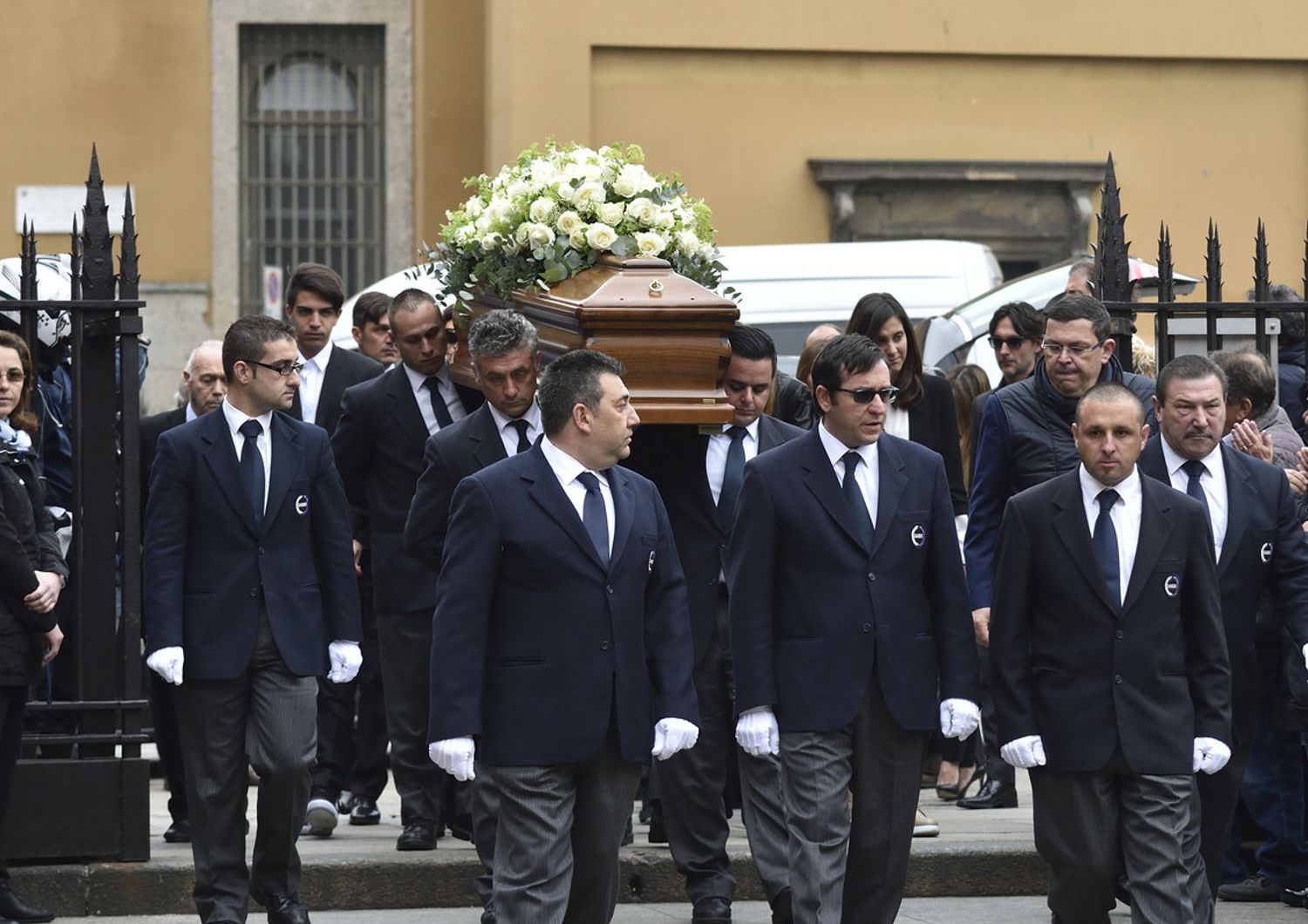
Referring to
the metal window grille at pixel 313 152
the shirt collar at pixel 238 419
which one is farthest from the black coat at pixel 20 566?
the metal window grille at pixel 313 152

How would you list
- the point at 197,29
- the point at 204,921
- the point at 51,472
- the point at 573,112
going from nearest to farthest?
1. the point at 204,921
2. the point at 51,472
3. the point at 573,112
4. the point at 197,29

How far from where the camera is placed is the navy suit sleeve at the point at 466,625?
6332 millimetres

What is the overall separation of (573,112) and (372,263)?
357 centimetres

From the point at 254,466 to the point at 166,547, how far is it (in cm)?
39

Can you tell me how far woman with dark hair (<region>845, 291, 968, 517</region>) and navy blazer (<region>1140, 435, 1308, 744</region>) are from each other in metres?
1.92

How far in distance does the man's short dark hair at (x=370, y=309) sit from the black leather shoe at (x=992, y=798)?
3.33 meters

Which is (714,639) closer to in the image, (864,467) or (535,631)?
(864,467)

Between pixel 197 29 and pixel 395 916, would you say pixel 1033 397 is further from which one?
pixel 197 29

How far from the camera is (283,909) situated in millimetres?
7434

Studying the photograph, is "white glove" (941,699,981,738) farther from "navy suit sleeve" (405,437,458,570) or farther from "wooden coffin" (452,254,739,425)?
"navy suit sleeve" (405,437,458,570)

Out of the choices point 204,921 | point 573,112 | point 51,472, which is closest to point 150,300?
point 573,112

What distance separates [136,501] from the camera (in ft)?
27.0

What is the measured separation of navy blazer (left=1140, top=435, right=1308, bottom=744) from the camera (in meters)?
7.52

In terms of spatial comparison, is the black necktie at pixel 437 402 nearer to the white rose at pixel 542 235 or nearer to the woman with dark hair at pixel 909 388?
the white rose at pixel 542 235
